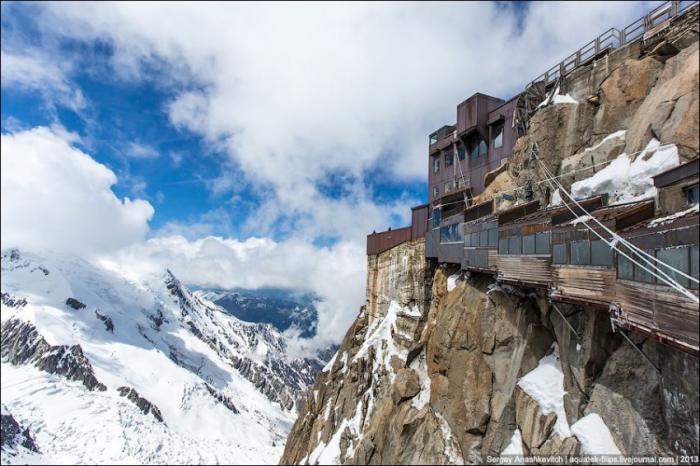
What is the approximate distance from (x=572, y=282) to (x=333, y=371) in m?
37.5

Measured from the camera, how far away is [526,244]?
818 inches

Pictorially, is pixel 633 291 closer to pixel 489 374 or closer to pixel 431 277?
pixel 489 374

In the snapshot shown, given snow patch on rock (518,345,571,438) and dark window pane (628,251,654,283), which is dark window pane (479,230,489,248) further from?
dark window pane (628,251,654,283)

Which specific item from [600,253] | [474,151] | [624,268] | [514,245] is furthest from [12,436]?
[624,268]

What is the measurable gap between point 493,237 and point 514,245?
308cm

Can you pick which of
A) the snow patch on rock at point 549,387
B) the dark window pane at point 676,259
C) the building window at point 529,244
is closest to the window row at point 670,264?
the dark window pane at point 676,259

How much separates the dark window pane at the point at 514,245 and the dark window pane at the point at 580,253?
15.7 feet

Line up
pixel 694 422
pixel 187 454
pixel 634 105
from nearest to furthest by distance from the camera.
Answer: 1. pixel 694 422
2. pixel 634 105
3. pixel 187 454

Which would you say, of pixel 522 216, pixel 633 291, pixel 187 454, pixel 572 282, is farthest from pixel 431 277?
pixel 187 454

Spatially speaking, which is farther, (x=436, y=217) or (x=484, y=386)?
(x=436, y=217)

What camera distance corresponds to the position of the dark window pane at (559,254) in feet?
56.7

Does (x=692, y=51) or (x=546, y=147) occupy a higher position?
(x=692, y=51)

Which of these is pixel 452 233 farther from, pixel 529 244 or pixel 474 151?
pixel 529 244

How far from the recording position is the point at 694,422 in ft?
39.4
